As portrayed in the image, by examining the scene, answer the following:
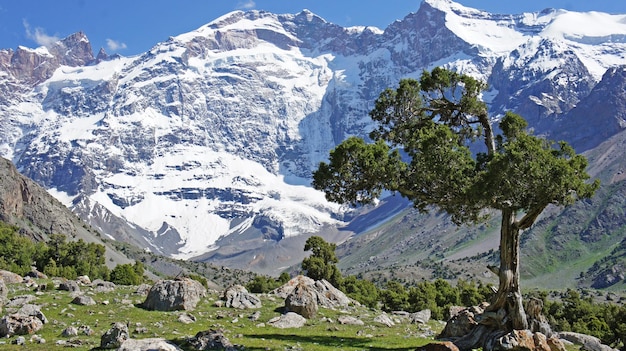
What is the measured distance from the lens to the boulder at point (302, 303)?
53188 millimetres

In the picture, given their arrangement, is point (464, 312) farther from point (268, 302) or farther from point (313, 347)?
point (268, 302)

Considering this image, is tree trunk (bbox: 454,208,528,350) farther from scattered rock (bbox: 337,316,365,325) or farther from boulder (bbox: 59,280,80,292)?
boulder (bbox: 59,280,80,292)

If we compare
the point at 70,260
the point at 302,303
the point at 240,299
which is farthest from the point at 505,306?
the point at 70,260

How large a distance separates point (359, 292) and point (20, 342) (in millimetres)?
94614

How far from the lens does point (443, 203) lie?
42.5 meters

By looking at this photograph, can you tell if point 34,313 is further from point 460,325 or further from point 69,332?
point 460,325

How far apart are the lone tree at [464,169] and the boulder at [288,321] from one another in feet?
36.2

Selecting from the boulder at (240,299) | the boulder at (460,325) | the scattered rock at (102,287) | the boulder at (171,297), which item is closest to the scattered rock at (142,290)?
the scattered rock at (102,287)

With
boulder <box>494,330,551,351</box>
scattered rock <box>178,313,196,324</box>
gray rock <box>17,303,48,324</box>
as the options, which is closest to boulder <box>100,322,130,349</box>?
gray rock <box>17,303,48,324</box>

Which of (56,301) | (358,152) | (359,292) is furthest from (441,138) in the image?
(359,292)

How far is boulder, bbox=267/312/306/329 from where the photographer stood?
1890 inches

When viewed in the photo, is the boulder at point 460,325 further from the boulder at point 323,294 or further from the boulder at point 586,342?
the boulder at point 323,294

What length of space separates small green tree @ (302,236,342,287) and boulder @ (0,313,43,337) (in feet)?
282

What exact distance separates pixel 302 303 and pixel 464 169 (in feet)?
67.5
